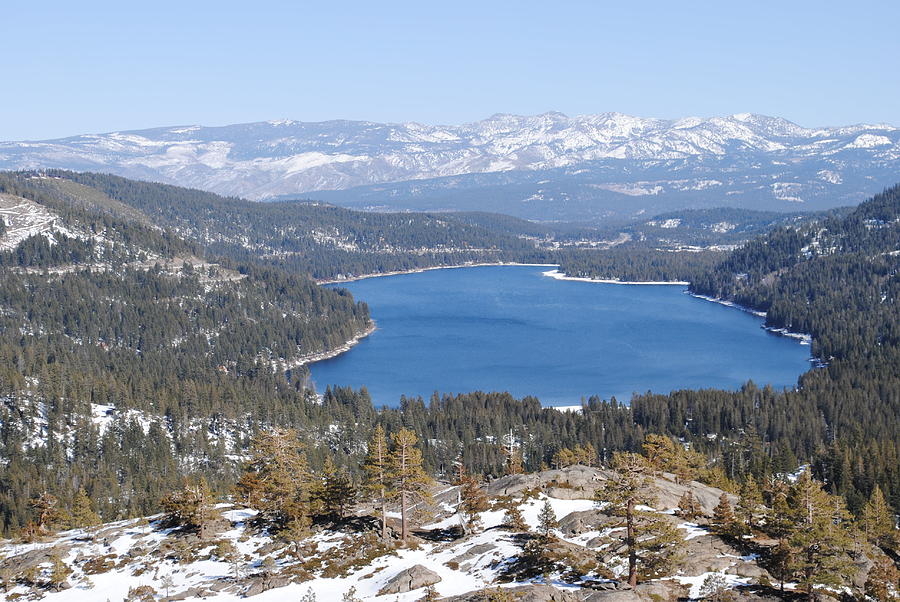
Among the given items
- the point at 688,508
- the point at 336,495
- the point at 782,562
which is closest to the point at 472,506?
the point at 336,495

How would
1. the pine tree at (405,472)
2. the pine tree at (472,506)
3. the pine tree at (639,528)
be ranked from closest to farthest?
the pine tree at (639,528), the pine tree at (405,472), the pine tree at (472,506)

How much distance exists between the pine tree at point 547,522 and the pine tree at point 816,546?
59.1 feet

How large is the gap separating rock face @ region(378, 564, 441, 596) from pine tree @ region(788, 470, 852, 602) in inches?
997

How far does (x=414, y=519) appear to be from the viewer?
77.6 m

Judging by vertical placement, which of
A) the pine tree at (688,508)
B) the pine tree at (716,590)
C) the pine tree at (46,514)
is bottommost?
the pine tree at (46,514)

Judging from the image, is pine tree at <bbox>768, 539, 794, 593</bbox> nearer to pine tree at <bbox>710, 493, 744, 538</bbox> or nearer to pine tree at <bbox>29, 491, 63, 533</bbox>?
pine tree at <bbox>710, 493, 744, 538</bbox>

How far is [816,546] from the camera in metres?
54.3

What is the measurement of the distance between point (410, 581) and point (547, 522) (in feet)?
39.3

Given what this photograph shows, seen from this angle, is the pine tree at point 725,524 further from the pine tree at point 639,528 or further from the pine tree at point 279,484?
the pine tree at point 279,484

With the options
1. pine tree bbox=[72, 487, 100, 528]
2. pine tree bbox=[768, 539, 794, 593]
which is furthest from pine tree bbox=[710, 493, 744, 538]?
pine tree bbox=[72, 487, 100, 528]

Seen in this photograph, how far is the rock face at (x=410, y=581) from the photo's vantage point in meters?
59.7

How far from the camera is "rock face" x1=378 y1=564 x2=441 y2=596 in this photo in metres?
59.7

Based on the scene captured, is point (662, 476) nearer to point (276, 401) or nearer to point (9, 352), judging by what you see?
point (276, 401)

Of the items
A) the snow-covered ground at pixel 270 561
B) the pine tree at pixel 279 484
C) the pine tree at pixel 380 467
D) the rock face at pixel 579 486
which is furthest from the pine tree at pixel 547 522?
the pine tree at pixel 279 484
